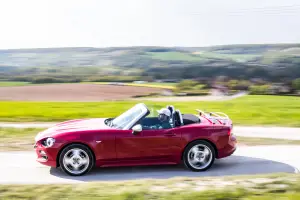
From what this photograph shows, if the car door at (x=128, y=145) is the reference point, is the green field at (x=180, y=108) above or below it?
above

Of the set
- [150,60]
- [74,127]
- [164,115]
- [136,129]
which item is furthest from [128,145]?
[150,60]

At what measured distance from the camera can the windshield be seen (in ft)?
28.1

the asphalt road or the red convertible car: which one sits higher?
the red convertible car

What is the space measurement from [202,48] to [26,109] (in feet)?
20.3

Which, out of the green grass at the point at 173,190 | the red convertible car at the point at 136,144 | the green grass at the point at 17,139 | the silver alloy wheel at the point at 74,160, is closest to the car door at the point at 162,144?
the red convertible car at the point at 136,144

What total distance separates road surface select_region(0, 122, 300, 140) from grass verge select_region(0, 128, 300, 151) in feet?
2.34

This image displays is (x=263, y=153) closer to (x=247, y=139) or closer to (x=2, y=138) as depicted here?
(x=247, y=139)

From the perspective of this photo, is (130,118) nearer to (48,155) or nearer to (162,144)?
(162,144)

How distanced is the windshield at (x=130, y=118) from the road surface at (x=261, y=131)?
4736 millimetres

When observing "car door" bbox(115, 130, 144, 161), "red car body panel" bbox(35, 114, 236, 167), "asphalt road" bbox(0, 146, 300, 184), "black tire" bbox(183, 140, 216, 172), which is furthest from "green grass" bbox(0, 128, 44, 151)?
"black tire" bbox(183, 140, 216, 172)

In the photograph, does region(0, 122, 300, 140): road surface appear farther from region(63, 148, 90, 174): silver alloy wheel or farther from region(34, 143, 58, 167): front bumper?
region(34, 143, 58, 167): front bumper

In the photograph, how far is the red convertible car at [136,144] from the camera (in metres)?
8.23

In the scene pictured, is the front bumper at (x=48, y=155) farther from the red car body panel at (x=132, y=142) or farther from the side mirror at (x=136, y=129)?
the side mirror at (x=136, y=129)

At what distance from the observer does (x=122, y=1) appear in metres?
16.4
